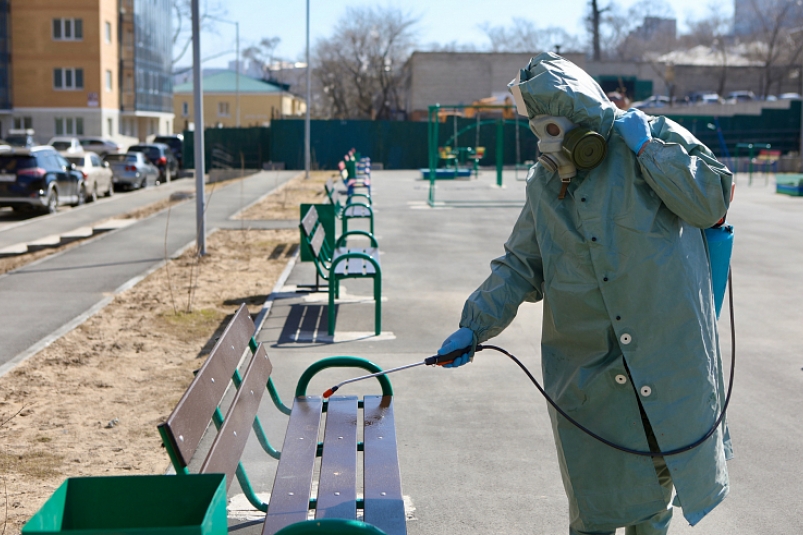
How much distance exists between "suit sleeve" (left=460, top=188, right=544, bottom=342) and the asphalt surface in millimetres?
5082

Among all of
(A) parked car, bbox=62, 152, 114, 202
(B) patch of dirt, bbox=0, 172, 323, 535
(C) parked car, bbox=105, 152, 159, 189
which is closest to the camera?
(B) patch of dirt, bbox=0, 172, 323, 535

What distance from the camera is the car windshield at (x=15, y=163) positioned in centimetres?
2128

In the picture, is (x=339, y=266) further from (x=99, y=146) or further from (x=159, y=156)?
(x=99, y=146)

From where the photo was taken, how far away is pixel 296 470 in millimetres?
3695

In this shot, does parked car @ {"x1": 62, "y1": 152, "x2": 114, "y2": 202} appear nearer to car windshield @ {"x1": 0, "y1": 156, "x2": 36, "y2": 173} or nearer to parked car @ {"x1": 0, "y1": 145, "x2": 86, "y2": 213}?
parked car @ {"x1": 0, "y1": 145, "x2": 86, "y2": 213}

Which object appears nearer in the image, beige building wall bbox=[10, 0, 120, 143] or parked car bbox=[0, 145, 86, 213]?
parked car bbox=[0, 145, 86, 213]

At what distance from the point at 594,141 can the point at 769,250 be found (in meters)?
12.6

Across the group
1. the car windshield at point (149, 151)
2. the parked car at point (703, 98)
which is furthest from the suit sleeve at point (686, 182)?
the parked car at point (703, 98)

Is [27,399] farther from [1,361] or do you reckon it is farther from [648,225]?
[648,225]

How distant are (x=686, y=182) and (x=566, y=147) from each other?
394mm

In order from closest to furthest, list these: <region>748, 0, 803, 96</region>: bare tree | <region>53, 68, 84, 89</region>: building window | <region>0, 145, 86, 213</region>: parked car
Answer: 1. <region>0, 145, 86, 213</region>: parked car
2. <region>53, 68, 84, 89</region>: building window
3. <region>748, 0, 803, 96</region>: bare tree

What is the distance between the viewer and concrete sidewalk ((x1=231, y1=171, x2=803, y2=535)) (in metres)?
4.53

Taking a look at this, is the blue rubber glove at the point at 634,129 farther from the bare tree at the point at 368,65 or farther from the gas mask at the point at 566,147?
the bare tree at the point at 368,65

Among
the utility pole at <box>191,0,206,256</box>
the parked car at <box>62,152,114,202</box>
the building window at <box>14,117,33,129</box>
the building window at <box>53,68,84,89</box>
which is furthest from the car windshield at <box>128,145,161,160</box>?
the building window at <box>14,117,33,129</box>
